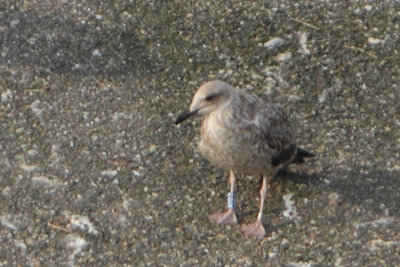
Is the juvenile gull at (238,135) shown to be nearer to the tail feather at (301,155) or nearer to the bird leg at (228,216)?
the bird leg at (228,216)

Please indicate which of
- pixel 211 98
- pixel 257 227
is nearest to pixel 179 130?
pixel 211 98

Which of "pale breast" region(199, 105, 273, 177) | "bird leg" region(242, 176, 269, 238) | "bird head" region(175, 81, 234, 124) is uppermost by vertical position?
"bird head" region(175, 81, 234, 124)

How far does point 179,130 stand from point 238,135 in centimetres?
84

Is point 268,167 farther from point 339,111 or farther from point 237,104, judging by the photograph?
point 339,111

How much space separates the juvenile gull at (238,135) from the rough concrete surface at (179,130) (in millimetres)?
193

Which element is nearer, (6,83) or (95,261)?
(95,261)

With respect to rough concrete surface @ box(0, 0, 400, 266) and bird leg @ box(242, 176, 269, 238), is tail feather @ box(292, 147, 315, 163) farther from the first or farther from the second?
bird leg @ box(242, 176, 269, 238)

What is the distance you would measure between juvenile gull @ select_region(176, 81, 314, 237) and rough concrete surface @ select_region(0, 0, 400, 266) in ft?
0.63

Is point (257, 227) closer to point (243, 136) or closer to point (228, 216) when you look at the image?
point (228, 216)

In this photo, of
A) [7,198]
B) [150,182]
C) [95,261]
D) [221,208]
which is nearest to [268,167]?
[221,208]

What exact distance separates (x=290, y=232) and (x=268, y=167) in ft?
1.25

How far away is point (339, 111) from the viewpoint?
578 cm

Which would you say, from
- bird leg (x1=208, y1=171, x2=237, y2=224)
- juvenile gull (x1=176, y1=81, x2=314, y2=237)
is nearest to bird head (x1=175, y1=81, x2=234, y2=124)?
juvenile gull (x1=176, y1=81, x2=314, y2=237)

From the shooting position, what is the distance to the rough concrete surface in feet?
15.9
